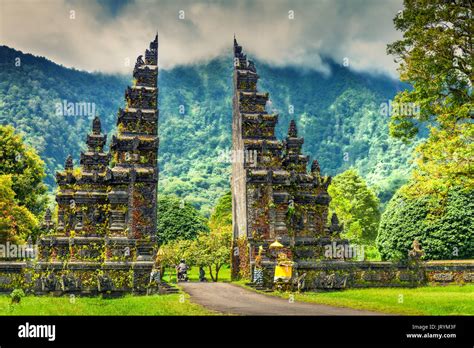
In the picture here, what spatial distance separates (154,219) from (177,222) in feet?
82.4

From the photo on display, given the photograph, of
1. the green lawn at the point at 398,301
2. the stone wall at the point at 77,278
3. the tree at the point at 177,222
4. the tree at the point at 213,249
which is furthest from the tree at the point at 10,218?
the green lawn at the point at 398,301

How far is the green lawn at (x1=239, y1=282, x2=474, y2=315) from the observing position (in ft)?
55.3

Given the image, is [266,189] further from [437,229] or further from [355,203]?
[355,203]

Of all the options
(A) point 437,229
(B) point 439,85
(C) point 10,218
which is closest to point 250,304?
(B) point 439,85

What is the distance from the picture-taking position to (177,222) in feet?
172

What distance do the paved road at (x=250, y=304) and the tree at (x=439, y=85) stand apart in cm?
799

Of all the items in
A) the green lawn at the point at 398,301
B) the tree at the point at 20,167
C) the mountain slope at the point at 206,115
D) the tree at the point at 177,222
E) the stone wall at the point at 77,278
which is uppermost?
the mountain slope at the point at 206,115

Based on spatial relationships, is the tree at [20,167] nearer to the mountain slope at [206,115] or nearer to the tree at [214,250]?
the tree at [214,250]

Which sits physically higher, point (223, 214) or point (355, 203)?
point (355, 203)

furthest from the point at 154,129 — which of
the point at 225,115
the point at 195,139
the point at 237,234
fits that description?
the point at 225,115

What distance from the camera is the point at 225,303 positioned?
19531 millimetres

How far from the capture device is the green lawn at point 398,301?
663 inches

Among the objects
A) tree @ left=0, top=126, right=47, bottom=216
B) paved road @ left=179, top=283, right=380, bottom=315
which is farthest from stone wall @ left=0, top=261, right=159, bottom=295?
tree @ left=0, top=126, right=47, bottom=216

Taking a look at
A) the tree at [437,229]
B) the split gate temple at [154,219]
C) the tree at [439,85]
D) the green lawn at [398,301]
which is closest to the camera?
the green lawn at [398,301]
